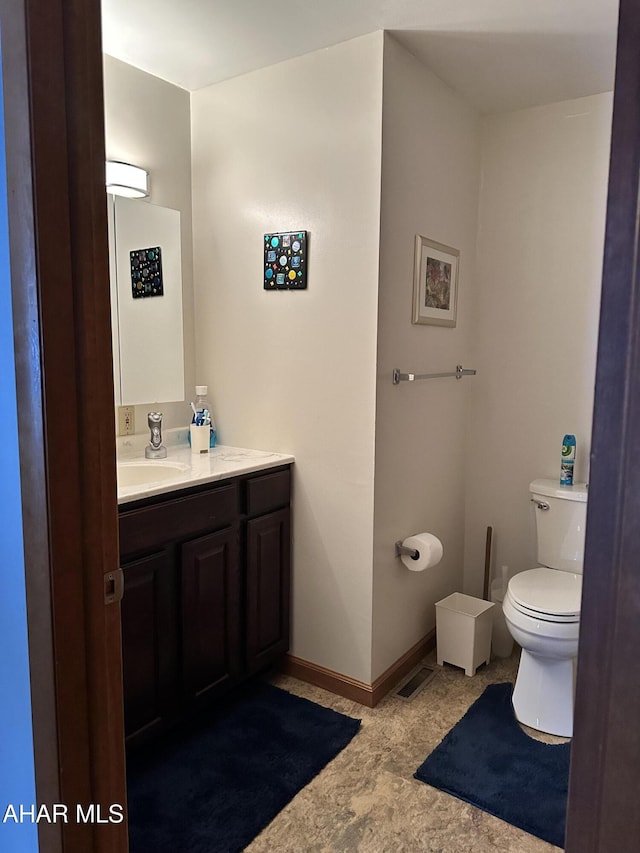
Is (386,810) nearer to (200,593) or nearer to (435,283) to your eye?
(200,593)

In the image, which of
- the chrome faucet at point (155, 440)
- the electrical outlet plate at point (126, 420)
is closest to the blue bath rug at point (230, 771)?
the chrome faucet at point (155, 440)

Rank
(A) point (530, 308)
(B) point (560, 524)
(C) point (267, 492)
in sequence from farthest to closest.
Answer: (A) point (530, 308) → (B) point (560, 524) → (C) point (267, 492)

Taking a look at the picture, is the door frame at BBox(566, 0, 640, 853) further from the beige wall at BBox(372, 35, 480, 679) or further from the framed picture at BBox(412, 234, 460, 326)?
the framed picture at BBox(412, 234, 460, 326)

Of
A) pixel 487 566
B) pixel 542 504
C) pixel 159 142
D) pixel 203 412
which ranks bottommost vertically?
pixel 487 566

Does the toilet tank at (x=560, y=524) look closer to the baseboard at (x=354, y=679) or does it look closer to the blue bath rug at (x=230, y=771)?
the baseboard at (x=354, y=679)

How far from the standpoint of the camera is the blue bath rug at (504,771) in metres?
1.79

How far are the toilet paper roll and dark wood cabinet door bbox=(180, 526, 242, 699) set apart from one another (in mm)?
675

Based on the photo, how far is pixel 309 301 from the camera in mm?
2346

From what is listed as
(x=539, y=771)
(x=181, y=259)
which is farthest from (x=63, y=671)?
(x=181, y=259)

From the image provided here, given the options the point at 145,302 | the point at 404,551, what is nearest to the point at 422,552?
the point at 404,551

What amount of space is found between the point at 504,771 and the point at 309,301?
5.68ft

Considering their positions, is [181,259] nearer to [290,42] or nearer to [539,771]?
[290,42]

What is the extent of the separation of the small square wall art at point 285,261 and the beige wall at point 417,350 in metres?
0.33

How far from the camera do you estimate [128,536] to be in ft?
5.98
